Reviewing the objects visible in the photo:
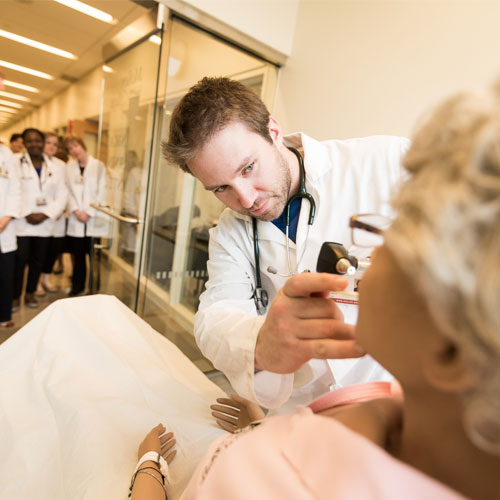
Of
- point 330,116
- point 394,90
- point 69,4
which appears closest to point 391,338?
point 394,90

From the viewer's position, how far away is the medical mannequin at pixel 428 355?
0.90ft

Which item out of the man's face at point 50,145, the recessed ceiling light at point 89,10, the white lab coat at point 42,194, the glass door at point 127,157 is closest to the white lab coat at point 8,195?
the white lab coat at point 42,194

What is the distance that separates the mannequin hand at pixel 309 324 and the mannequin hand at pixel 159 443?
1.71 ft

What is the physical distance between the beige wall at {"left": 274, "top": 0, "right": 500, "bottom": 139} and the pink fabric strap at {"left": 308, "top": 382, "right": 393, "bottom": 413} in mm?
1036

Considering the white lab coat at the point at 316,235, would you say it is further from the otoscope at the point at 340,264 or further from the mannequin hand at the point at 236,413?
the otoscope at the point at 340,264

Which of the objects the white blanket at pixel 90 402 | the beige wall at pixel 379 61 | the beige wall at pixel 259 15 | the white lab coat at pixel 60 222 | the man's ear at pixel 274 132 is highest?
the beige wall at pixel 259 15

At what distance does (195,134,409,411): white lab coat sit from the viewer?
1018mm

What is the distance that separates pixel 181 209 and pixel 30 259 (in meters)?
1.74

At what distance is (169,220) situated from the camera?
7.92 ft

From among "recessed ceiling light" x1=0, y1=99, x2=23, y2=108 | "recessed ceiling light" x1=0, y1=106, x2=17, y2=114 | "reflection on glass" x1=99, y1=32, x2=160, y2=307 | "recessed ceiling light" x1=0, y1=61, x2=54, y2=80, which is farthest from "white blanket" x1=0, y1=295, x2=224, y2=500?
"recessed ceiling light" x1=0, y1=106, x2=17, y2=114

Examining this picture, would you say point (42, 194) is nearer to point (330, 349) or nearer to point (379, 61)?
point (379, 61)

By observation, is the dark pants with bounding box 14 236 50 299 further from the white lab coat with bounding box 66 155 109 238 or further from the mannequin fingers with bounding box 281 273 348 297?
the mannequin fingers with bounding box 281 273 348 297

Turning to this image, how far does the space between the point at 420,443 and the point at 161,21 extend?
2.34m

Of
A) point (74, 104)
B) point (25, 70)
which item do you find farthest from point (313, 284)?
point (74, 104)
